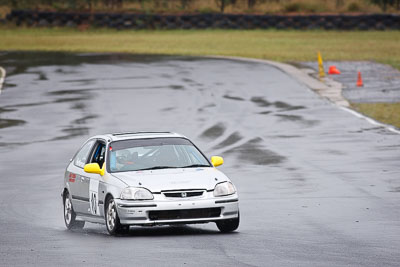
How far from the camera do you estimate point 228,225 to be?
42.5 ft

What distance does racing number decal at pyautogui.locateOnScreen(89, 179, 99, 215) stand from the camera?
13.6 metres

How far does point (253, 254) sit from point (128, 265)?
55.6 inches

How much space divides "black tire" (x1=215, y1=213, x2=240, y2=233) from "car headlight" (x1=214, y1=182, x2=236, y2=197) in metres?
0.35

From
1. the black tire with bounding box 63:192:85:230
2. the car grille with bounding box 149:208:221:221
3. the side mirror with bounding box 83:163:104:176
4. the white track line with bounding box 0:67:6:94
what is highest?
the side mirror with bounding box 83:163:104:176

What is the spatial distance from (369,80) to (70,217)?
27.7 meters

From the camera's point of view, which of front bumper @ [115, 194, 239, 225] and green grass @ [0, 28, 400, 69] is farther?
A: green grass @ [0, 28, 400, 69]

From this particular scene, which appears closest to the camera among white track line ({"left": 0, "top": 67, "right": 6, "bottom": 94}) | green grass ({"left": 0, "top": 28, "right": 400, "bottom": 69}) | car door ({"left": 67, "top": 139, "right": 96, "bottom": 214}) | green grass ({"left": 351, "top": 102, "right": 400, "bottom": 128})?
car door ({"left": 67, "top": 139, "right": 96, "bottom": 214})

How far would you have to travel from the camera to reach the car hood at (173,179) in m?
12.6

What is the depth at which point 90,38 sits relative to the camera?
71.7 meters

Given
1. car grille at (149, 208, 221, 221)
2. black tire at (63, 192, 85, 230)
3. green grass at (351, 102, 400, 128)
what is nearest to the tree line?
green grass at (351, 102, 400, 128)

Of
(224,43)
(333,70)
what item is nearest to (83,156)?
(333,70)

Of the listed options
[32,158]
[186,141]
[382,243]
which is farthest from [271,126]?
[382,243]

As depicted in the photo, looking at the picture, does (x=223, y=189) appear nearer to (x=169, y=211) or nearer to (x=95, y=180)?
(x=169, y=211)

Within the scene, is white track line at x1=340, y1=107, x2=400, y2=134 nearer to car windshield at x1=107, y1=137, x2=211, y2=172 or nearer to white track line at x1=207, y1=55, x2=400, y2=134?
white track line at x1=207, y1=55, x2=400, y2=134
